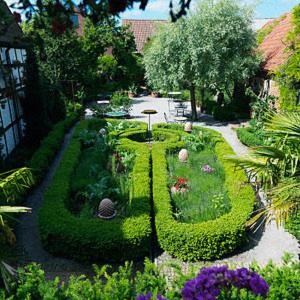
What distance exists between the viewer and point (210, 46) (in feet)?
54.5

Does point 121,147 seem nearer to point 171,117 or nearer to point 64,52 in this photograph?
point 171,117

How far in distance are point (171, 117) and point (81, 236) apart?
49.5 feet

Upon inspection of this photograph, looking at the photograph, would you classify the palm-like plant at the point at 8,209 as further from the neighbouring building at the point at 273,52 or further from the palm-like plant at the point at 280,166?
the neighbouring building at the point at 273,52

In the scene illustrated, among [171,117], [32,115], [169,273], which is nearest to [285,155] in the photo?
[169,273]

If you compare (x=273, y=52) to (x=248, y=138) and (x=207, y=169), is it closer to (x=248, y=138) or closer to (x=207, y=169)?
(x=248, y=138)

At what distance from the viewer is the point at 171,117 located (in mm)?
21000

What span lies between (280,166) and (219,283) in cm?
273

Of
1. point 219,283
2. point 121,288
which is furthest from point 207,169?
point 219,283

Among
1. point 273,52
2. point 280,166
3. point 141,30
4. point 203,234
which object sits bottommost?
point 203,234

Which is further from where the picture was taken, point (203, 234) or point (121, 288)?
point (203, 234)

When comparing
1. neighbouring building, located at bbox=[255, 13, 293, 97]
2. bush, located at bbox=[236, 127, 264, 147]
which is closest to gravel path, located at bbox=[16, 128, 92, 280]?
bush, located at bbox=[236, 127, 264, 147]

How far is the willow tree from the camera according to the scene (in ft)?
55.4

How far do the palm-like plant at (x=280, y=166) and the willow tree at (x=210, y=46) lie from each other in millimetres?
11965

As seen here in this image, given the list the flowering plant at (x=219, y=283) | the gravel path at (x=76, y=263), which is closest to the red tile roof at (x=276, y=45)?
the gravel path at (x=76, y=263)
